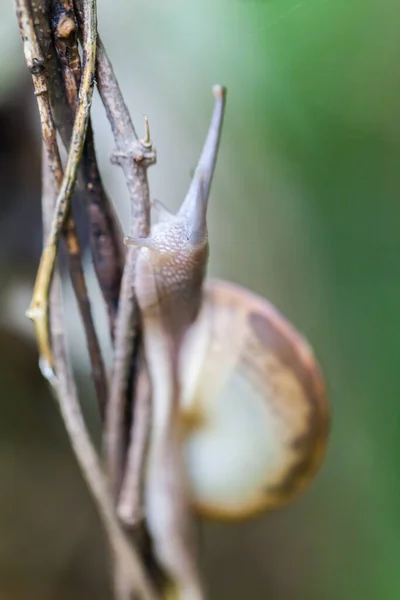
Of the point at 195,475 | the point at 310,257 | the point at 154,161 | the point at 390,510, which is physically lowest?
the point at 390,510

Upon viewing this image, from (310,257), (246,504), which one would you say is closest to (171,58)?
(310,257)

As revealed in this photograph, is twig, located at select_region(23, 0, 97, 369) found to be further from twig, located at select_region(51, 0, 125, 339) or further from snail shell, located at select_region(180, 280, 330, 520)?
snail shell, located at select_region(180, 280, 330, 520)

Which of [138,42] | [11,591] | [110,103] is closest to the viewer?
[110,103]

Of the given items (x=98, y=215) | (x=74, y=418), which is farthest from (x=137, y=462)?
(x=98, y=215)

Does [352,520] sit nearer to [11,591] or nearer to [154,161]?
[11,591]

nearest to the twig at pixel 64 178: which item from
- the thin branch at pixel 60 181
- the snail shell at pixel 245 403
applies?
the thin branch at pixel 60 181

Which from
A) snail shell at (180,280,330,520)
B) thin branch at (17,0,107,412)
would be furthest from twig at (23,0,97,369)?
snail shell at (180,280,330,520)

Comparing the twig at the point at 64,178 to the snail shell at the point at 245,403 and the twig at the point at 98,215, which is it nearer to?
the twig at the point at 98,215
